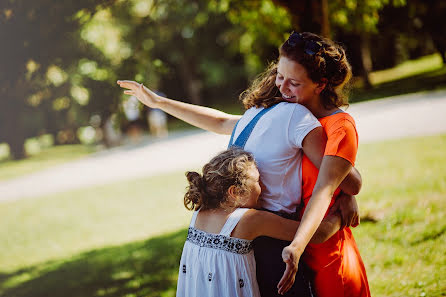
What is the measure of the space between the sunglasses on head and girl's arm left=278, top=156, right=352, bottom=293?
1.78ft

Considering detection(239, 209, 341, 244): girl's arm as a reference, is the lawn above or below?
below

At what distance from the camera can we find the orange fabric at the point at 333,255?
229 centimetres

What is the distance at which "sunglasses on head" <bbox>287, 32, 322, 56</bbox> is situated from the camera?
232cm

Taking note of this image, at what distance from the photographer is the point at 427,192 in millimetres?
6793

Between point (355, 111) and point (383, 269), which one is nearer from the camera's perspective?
point (383, 269)

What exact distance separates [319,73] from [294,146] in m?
0.41

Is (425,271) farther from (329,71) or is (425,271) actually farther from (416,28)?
(416,28)

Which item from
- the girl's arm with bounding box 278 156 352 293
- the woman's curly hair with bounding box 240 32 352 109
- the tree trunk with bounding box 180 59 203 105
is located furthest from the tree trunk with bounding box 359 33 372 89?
the girl's arm with bounding box 278 156 352 293

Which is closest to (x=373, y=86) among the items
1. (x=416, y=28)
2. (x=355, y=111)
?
(x=416, y=28)

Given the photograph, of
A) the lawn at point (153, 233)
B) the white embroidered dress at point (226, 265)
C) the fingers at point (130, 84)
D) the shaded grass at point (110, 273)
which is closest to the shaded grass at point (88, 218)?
the lawn at point (153, 233)

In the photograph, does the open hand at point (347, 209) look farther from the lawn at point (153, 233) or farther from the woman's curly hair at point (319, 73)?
the lawn at point (153, 233)

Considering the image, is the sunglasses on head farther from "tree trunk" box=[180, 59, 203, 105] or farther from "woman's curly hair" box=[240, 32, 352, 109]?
"tree trunk" box=[180, 59, 203, 105]

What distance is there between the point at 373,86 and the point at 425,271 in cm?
2134

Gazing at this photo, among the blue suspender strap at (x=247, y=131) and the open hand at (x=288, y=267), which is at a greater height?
the blue suspender strap at (x=247, y=131)
